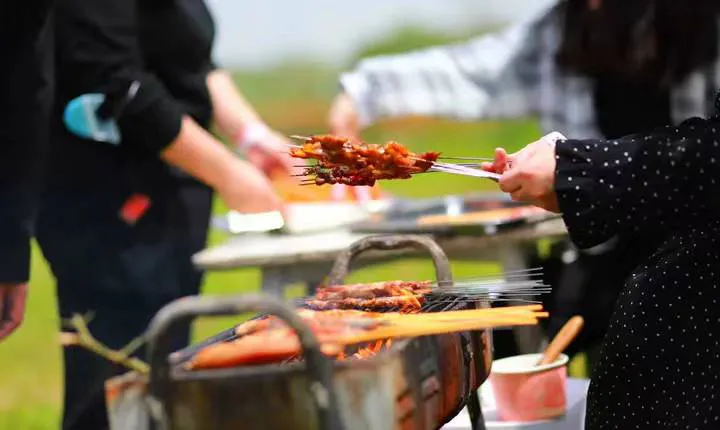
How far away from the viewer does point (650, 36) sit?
3.46 meters

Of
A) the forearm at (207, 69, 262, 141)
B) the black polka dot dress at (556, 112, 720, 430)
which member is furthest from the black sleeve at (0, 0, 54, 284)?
the black polka dot dress at (556, 112, 720, 430)

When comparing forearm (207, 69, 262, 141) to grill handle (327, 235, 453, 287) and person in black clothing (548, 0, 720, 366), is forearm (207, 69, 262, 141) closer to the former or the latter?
person in black clothing (548, 0, 720, 366)

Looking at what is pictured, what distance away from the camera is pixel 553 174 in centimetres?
166

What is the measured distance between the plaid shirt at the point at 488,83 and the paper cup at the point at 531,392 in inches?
63.0

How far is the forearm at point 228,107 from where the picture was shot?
341 cm

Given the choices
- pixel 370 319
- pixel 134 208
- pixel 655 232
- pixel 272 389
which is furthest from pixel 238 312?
pixel 134 208

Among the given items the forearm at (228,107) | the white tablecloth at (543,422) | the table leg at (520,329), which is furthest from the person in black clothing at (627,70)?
the forearm at (228,107)

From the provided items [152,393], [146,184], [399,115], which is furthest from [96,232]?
[152,393]

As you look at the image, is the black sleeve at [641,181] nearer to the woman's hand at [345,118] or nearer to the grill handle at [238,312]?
the grill handle at [238,312]

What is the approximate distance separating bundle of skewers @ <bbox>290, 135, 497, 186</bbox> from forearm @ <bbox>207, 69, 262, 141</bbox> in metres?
1.71

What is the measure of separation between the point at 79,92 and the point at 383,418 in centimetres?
172

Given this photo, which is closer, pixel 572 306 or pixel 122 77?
pixel 122 77

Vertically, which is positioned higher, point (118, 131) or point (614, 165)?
point (118, 131)

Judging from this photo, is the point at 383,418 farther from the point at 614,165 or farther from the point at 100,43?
the point at 100,43
